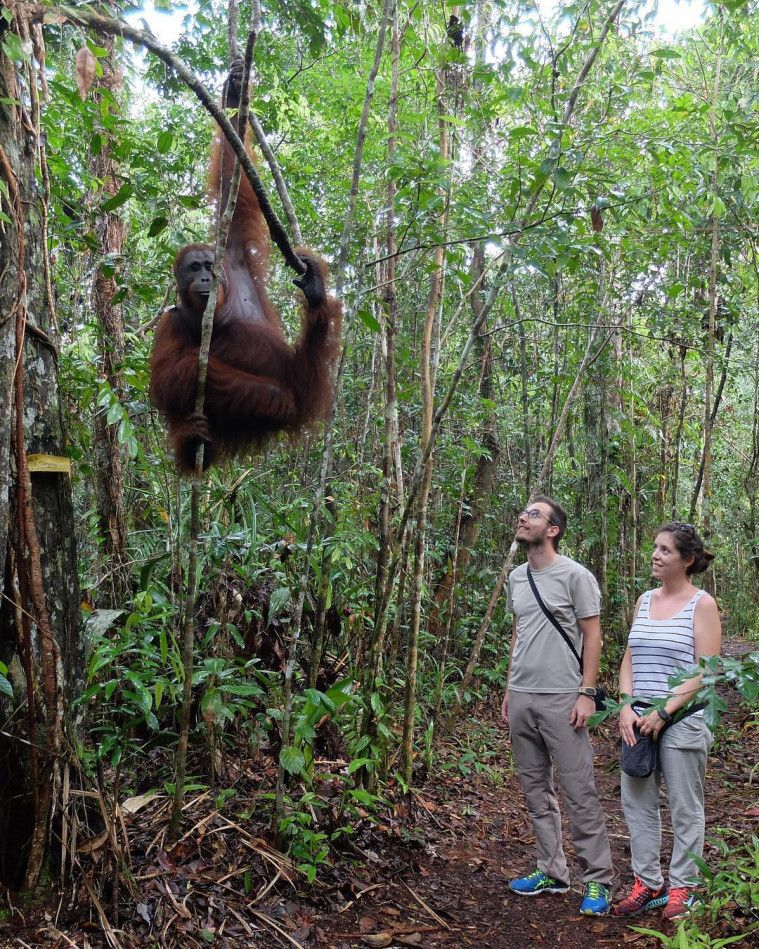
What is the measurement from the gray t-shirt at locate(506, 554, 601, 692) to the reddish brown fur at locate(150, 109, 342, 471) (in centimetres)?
130

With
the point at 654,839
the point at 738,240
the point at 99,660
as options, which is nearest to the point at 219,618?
the point at 99,660

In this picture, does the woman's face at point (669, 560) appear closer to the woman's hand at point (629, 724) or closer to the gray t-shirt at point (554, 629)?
the gray t-shirt at point (554, 629)

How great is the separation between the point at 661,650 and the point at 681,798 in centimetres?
54

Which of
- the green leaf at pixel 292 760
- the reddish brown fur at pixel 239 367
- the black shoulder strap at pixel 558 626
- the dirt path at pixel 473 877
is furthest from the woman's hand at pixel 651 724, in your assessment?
the reddish brown fur at pixel 239 367

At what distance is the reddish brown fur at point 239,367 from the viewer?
339 centimetres

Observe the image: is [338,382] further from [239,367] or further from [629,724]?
[629,724]

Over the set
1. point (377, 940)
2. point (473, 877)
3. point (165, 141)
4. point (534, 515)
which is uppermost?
point (165, 141)

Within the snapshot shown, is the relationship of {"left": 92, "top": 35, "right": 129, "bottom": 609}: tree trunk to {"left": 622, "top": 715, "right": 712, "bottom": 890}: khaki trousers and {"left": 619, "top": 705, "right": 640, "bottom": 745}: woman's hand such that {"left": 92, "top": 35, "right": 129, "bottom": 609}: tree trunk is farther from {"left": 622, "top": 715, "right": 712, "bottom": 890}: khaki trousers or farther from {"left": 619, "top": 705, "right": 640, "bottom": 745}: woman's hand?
→ {"left": 622, "top": 715, "right": 712, "bottom": 890}: khaki trousers

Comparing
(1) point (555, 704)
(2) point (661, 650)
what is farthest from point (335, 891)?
(2) point (661, 650)

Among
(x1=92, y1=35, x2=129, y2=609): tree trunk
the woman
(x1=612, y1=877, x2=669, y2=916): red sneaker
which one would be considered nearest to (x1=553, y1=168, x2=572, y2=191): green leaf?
the woman

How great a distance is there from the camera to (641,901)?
312 cm

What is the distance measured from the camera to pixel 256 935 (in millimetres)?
2676

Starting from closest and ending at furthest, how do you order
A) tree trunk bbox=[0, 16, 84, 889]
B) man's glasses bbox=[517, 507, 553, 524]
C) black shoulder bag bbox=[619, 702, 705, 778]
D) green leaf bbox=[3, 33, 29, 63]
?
green leaf bbox=[3, 33, 29, 63] < tree trunk bbox=[0, 16, 84, 889] < black shoulder bag bbox=[619, 702, 705, 778] < man's glasses bbox=[517, 507, 553, 524]

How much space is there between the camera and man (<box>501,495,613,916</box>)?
3.28 meters
